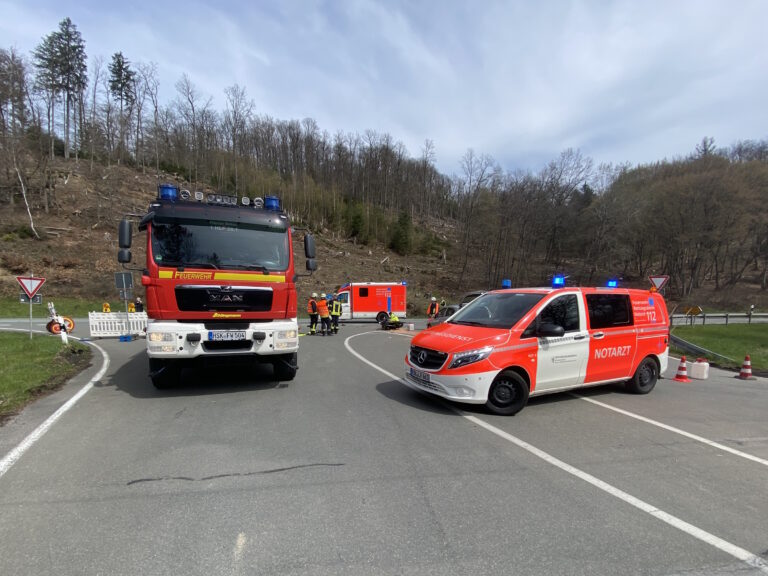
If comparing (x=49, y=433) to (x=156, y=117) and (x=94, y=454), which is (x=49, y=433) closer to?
(x=94, y=454)

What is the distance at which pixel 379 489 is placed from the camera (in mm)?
3516

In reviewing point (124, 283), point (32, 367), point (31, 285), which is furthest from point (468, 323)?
point (124, 283)

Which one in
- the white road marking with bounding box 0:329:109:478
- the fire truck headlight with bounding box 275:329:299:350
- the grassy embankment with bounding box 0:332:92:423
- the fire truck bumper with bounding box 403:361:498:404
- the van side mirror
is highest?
the van side mirror

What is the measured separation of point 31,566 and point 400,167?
68798mm

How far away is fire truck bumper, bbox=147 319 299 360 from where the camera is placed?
6137 mm

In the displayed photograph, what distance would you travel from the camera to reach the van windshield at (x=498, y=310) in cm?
611

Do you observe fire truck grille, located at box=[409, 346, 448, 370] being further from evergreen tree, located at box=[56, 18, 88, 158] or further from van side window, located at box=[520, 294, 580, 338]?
evergreen tree, located at box=[56, 18, 88, 158]

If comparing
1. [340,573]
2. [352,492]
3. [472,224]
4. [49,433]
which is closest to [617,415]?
[352,492]

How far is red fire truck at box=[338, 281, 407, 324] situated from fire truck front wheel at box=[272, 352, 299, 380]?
19569 mm

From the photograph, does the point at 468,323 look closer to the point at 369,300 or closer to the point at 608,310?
the point at 608,310

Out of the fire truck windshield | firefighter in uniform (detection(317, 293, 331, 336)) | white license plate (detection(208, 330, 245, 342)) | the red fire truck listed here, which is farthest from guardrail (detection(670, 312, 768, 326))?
white license plate (detection(208, 330, 245, 342))

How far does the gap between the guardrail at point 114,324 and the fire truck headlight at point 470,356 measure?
49.7 ft

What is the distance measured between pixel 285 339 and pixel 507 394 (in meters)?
3.75

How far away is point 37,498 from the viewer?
10.8 ft
